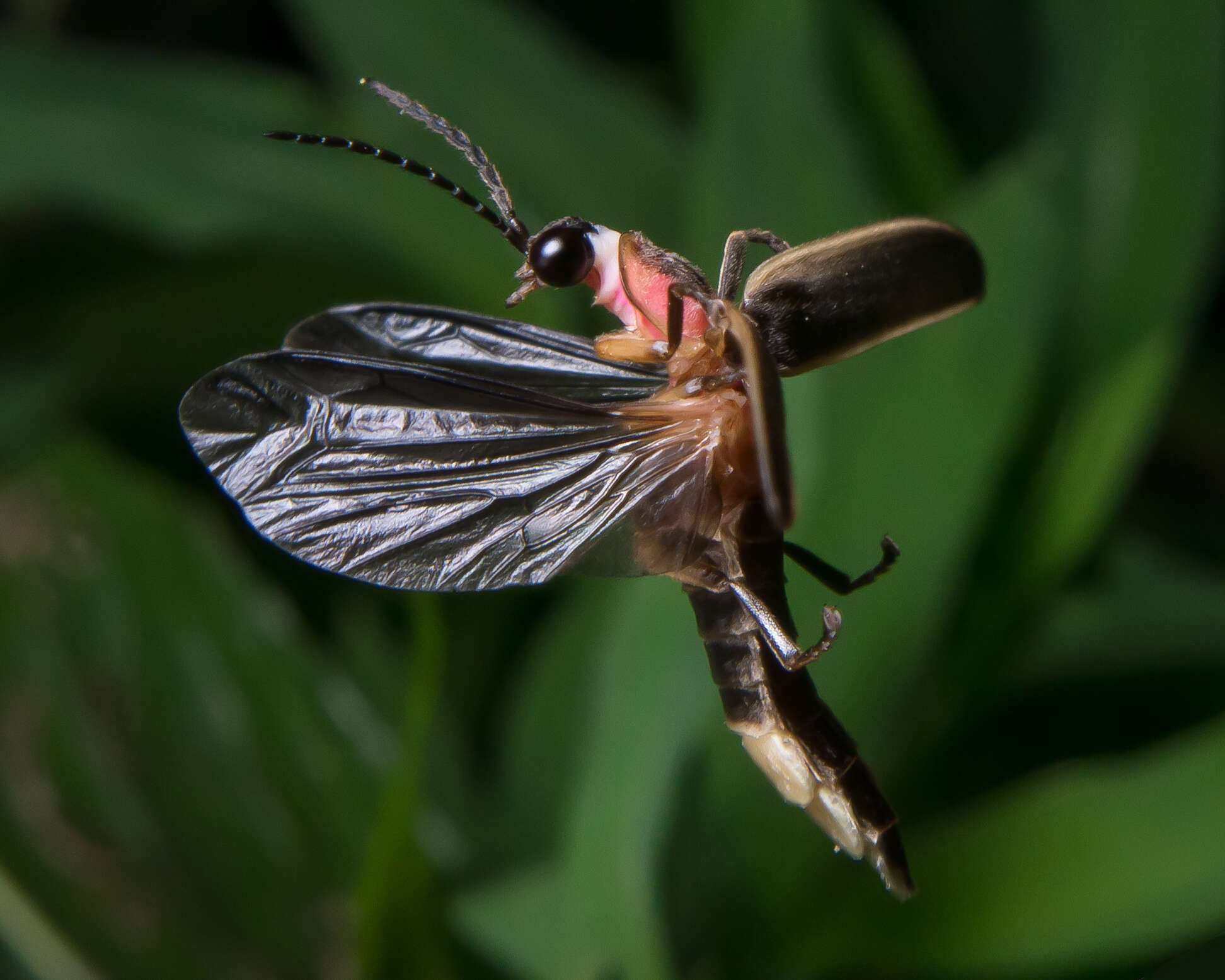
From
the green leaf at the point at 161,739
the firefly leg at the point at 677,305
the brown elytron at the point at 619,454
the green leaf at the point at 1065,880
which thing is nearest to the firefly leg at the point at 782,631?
the brown elytron at the point at 619,454

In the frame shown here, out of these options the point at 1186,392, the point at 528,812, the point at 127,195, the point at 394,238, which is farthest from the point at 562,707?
the point at 1186,392

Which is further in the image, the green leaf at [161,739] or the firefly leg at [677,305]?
the green leaf at [161,739]

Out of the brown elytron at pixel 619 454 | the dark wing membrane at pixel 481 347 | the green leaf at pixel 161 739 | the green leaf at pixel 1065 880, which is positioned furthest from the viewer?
the green leaf at pixel 161 739

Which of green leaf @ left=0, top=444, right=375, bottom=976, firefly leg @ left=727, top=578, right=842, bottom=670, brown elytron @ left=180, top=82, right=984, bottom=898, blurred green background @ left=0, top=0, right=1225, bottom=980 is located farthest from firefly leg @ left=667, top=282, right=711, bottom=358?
green leaf @ left=0, top=444, right=375, bottom=976

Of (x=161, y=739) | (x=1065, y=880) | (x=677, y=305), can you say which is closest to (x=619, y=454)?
(x=677, y=305)

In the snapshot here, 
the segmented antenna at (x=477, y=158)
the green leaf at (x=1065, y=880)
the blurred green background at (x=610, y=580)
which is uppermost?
the segmented antenna at (x=477, y=158)

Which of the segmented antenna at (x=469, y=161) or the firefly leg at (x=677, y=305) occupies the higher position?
the segmented antenna at (x=469, y=161)

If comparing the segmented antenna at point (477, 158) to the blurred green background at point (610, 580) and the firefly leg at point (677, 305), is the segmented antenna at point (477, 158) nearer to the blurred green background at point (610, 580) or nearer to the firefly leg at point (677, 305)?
the firefly leg at point (677, 305)

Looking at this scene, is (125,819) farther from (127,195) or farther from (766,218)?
(766,218)
